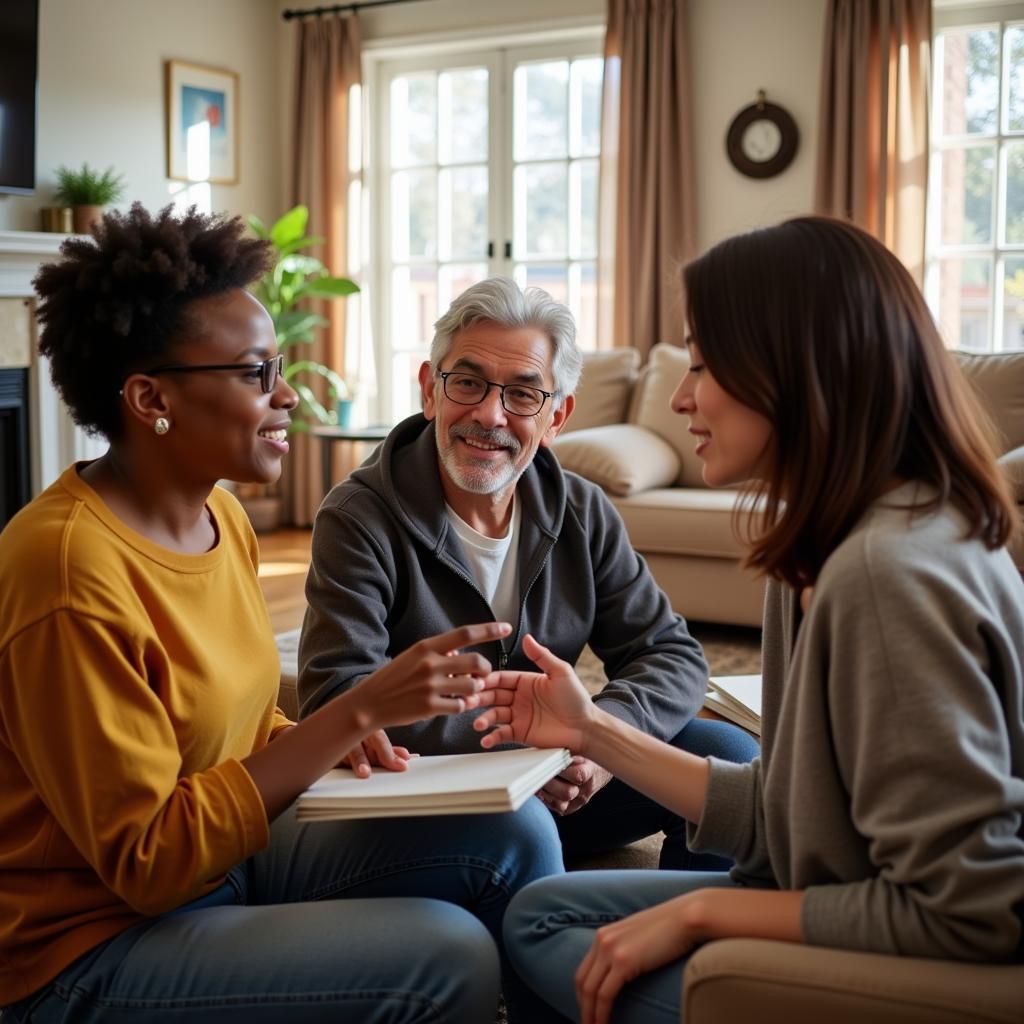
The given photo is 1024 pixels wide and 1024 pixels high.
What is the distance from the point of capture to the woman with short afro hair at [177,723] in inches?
47.1

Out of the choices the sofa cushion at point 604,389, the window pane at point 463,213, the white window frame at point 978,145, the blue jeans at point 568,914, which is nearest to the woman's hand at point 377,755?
the blue jeans at point 568,914

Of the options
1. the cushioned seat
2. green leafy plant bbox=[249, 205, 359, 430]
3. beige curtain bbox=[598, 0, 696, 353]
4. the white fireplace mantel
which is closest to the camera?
the cushioned seat

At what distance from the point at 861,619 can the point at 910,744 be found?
10 cm

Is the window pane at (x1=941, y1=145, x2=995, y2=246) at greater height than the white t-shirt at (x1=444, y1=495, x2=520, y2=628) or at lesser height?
greater

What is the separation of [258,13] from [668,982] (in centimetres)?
652

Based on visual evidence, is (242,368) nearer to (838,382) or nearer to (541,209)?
(838,382)

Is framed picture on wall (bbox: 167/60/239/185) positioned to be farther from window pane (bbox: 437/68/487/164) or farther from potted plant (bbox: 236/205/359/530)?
window pane (bbox: 437/68/487/164)

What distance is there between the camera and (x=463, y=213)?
663 centimetres

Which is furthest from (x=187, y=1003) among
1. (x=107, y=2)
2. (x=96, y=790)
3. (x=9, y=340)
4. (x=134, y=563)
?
(x=107, y=2)

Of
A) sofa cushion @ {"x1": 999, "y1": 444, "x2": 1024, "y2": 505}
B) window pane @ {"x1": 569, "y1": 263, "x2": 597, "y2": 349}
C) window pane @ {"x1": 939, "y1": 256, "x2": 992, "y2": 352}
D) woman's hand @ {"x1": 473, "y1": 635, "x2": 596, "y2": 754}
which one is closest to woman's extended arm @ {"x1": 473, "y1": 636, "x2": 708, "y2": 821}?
woman's hand @ {"x1": 473, "y1": 635, "x2": 596, "y2": 754}

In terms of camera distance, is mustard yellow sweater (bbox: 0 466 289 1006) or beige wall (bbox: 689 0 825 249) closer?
mustard yellow sweater (bbox: 0 466 289 1006)

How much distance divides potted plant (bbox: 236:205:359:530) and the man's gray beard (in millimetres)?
4056

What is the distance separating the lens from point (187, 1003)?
1218 millimetres

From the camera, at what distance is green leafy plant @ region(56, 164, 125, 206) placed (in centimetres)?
550
